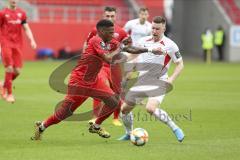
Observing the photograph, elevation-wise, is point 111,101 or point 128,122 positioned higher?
point 111,101

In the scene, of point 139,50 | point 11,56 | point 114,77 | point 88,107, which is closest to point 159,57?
point 139,50

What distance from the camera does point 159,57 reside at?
11969 millimetres

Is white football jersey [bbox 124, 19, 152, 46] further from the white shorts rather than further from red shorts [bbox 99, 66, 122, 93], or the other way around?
the white shorts

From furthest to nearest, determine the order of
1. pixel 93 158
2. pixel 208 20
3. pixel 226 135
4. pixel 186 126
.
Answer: pixel 208 20 < pixel 186 126 < pixel 226 135 < pixel 93 158

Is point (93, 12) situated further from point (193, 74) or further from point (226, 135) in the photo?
point (226, 135)

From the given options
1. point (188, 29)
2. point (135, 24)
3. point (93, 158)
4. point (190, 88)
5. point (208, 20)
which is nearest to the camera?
point (93, 158)

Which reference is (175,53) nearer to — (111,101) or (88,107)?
(111,101)

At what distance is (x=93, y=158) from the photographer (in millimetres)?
10086

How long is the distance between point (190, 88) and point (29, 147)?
13860 mm

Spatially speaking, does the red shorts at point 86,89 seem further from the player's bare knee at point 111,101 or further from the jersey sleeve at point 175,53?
the jersey sleeve at point 175,53

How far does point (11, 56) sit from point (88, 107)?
248 cm

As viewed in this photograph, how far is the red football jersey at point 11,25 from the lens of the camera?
18.1 m

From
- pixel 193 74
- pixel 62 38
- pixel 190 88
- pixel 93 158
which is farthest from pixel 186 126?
pixel 62 38

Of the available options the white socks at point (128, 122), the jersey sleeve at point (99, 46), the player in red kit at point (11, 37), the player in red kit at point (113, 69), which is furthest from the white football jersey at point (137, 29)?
the jersey sleeve at point (99, 46)
